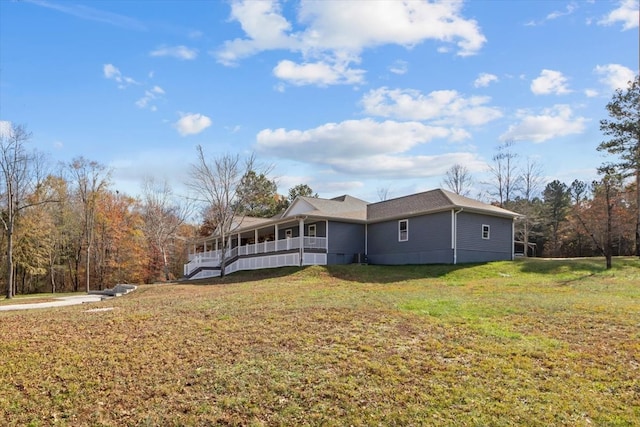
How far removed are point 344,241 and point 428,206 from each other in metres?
5.08

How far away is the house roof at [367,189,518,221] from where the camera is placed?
2173 centimetres

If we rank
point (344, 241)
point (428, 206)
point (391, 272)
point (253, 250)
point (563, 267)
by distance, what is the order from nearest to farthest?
point (563, 267) → point (391, 272) → point (428, 206) → point (344, 241) → point (253, 250)

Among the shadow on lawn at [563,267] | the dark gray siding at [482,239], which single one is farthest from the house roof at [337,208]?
the shadow on lawn at [563,267]

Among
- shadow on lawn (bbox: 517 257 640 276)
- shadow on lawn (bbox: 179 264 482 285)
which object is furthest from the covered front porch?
shadow on lawn (bbox: 517 257 640 276)

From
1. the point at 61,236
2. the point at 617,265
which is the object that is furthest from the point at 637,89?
the point at 61,236

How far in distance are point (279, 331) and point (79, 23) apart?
28.4 feet

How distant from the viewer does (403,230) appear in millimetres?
23594

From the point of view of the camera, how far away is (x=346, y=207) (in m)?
27.2

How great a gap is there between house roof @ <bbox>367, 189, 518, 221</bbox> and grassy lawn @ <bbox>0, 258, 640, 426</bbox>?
11.9 meters

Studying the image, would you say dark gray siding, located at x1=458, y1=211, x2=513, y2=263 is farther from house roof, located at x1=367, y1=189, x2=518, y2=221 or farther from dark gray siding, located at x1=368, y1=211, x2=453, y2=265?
dark gray siding, located at x1=368, y1=211, x2=453, y2=265

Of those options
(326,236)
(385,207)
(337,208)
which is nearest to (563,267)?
(385,207)

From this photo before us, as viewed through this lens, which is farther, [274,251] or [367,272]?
[274,251]

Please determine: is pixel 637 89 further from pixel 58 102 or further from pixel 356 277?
pixel 58 102

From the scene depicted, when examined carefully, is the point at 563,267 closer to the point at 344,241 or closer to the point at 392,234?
the point at 392,234
